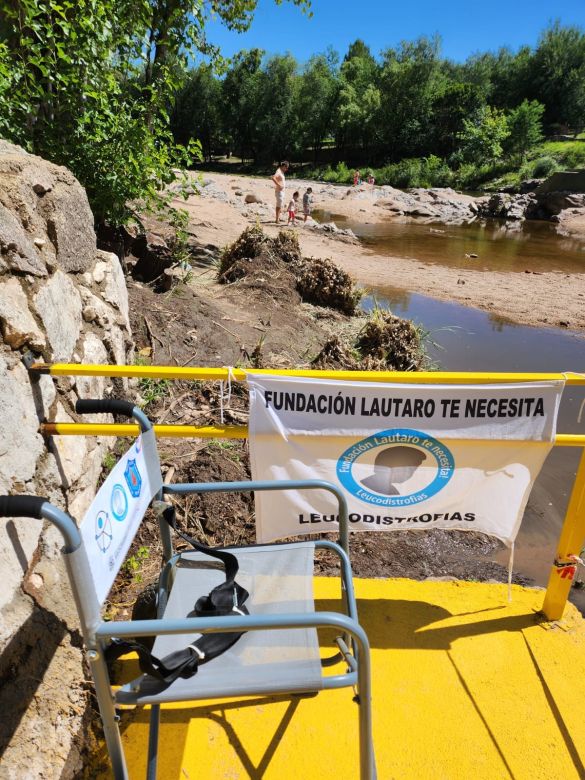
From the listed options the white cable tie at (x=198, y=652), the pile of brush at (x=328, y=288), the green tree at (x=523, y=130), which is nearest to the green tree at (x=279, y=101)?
the green tree at (x=523, y=130)

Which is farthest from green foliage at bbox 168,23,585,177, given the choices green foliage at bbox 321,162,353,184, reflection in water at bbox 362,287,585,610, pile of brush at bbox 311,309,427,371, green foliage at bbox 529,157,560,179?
pile of brush at bbox 311,309,427,371

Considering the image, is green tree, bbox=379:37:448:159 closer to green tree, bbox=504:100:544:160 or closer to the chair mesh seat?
green tree, bbox=504:100:544:160

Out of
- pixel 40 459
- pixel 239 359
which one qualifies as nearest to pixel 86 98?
pixel 239 359

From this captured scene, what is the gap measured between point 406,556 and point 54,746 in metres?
2.13

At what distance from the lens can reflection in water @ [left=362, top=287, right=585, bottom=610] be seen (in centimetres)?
381

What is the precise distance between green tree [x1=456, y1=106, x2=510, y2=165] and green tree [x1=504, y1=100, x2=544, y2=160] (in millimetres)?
713

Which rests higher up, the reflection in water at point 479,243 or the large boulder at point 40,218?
the large boulder at point 40,218

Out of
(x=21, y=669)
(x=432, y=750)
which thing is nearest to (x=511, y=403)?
(x=432, y=750)

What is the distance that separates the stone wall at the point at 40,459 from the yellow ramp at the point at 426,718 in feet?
0.92

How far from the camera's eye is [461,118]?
1791 inches

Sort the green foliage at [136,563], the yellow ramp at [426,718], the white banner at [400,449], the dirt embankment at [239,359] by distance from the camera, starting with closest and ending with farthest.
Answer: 1. the yellow ramp at [426,718]
2. the white banner at [400,449]
3. the green foliage at [136,563]
4. the dirt embankment at [239,359]

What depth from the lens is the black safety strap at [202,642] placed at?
1.30 metres

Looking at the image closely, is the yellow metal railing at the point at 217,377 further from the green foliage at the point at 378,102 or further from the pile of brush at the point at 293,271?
the green foliage at the point at 378,102

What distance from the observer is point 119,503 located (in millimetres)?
1511
